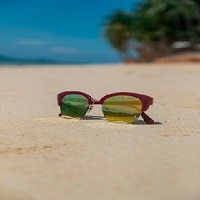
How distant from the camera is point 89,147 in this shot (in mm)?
1613

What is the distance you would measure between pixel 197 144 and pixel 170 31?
2196cm

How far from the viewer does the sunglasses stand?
6.90ft

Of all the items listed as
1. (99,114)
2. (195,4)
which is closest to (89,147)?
(99,114)

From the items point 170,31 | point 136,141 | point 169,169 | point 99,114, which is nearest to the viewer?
point 169,169

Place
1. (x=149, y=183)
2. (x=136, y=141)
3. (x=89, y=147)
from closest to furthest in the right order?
(x=149, y=183) → (x=89, y=147) → (x=136, y=141)

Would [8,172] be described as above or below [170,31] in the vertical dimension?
below

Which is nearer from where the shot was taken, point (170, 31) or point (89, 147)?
point (89, 147)

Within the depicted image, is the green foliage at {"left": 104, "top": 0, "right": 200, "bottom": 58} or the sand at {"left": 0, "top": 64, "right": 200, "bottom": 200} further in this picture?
the green foliage at {"left": 104, "top": 0, "right": 200, "bottom": 58}

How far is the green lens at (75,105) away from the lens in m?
2.24

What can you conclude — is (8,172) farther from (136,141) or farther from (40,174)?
(136,141)

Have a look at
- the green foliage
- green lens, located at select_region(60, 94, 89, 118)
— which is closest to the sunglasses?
green lens, located at select_region(60, 94, 89, 118)

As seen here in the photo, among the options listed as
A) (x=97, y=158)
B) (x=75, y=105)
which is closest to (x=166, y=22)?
(x=75, y=105)

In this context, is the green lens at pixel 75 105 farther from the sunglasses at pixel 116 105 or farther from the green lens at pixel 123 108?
the green lens at pixel 123 108

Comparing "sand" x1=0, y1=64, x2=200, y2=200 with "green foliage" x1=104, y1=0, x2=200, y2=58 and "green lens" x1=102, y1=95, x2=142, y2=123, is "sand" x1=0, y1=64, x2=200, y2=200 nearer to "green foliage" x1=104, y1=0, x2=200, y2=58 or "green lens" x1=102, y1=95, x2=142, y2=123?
"green lens" x1=102, y1=95, x2=142, y2=123
